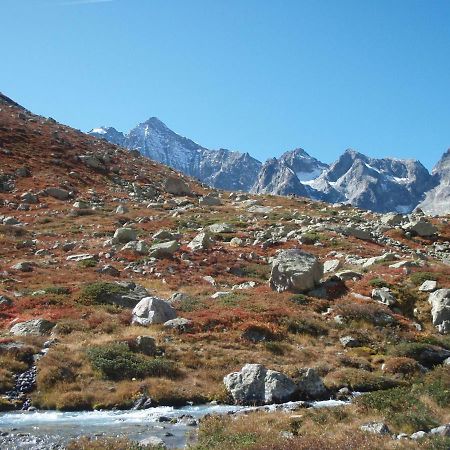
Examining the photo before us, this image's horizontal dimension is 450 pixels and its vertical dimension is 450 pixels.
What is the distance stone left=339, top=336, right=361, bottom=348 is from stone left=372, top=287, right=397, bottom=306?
543cm

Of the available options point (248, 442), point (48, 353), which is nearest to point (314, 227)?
point (48, 353)

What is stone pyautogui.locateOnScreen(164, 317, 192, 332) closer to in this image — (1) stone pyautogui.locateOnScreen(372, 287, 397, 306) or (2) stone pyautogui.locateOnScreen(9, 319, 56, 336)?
(2) stone pyautogui.locateOnScreen(9, 319, 56, 336)

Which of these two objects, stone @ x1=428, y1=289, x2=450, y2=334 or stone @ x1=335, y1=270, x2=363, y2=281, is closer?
stone @ x1=428, y1=289, x2=450, y2=334

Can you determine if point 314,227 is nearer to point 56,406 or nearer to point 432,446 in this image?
point 56,406

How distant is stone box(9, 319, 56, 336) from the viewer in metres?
24.2

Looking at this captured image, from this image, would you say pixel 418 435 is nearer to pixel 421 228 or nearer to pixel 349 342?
pixel 349 342

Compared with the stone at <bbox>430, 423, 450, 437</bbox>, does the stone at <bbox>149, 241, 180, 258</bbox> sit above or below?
above

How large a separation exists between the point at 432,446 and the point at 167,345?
43.8 ft

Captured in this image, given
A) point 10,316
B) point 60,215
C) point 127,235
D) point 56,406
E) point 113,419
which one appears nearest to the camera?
point 113,419

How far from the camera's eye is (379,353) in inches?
982

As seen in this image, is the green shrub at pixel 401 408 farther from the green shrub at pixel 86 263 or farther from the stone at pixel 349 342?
the green shrub at pixel 86 263

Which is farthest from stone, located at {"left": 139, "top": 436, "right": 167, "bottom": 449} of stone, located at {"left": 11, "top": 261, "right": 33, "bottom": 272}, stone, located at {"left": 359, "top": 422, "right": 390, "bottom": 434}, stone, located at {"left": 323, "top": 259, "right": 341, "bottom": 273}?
stone, located at {"left": 323, "top": 259, "right": 341, "bottom": 273}

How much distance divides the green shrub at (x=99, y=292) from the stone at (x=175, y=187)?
51.9m

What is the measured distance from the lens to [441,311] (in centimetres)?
2873
